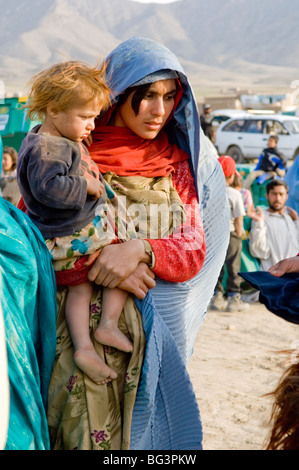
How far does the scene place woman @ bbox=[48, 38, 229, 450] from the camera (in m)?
2.33

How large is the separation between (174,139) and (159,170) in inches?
9.5

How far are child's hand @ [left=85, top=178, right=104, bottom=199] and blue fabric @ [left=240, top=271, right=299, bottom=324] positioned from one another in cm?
56

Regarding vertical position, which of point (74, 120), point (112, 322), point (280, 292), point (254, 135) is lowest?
point (254, 135)

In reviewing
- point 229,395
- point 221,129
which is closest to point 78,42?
point 221,129

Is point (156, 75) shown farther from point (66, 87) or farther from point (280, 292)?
point (280, 292)

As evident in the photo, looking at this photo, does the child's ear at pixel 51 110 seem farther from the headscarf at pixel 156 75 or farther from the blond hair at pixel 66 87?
the headscarf at pixel 156 75

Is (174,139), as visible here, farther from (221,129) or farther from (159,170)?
(221,129)

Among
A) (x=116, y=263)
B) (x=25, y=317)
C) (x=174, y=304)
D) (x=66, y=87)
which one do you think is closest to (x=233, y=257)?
(x=174, y=304)

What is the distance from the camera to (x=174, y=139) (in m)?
2.81

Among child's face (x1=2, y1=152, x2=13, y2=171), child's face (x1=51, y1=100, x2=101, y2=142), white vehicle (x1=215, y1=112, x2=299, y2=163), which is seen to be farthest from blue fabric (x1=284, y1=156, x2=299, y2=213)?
white vehicle (x1=215, y1=112, x2=299, y2=163)

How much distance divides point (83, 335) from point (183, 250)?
0.47 m

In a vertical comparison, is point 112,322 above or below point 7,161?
above

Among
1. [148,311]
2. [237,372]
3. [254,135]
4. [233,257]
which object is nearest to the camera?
[148,311]

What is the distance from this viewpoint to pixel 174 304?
2.55 m
